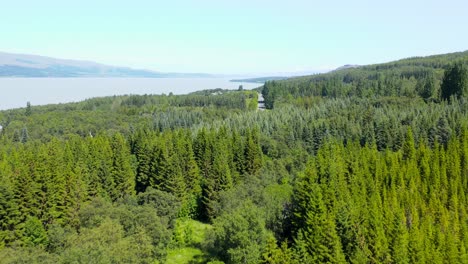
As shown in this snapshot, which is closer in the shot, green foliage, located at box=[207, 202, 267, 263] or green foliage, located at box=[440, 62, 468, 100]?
green foliage, located at box=[207, 202, 267, 263]

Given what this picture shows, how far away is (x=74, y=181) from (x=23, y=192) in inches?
312

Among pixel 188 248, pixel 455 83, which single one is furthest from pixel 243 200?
pixel 455 83

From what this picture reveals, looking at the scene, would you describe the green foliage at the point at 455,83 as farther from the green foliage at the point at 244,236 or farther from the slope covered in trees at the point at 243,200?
the green foliage at the point at 244,236

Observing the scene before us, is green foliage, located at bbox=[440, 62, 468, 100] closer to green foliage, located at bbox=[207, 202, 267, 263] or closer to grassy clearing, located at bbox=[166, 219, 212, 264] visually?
grassy clearing, located at bbox=[166, 219, 212, 264]

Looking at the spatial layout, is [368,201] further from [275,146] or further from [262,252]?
[275,146]

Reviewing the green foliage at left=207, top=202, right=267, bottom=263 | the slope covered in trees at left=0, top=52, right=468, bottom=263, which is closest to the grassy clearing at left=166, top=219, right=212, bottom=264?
the slope covered in trees at left=0, top=52, right=468, bottom=263

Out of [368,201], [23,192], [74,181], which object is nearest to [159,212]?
[74,181]

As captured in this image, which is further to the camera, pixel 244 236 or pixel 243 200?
pixel 243 200

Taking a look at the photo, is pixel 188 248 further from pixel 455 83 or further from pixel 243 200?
pixel 455 83

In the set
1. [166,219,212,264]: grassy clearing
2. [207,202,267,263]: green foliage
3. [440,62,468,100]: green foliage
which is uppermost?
[440,62,468,100]: green foliage

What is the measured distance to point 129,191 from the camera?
7350cm

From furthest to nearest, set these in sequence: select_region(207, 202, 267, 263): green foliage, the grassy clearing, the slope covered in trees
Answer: the grassy clearing < the slope covered in trees < select_region(207, 202, 267, 263): green foliage

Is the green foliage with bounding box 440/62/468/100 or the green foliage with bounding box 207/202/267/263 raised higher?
the green foliage with bounding box 440/62/468/100

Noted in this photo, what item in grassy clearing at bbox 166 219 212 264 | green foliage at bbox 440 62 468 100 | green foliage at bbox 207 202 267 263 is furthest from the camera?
green foliage at bbox 440 62 468 100
